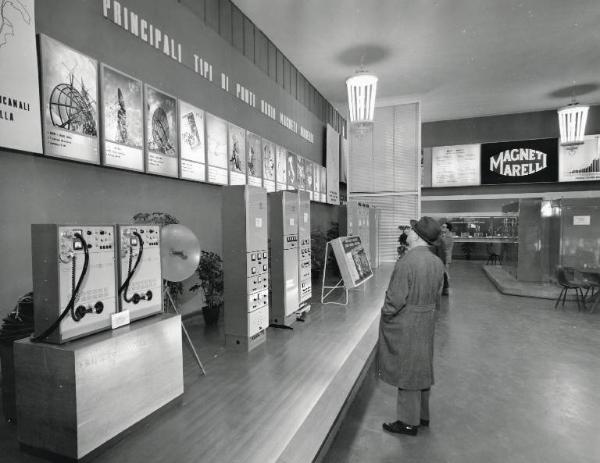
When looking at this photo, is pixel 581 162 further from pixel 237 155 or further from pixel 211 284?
pixel 211 284

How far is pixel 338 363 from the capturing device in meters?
3.25

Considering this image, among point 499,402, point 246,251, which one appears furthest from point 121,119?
point 499,402

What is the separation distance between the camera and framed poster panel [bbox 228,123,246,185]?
5160 millimetres

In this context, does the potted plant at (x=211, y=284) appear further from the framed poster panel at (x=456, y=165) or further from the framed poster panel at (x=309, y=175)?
the framed poster panel at (x=456, y=165)

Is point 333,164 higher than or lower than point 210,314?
higher

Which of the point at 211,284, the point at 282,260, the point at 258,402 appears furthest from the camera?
the point at 282,260

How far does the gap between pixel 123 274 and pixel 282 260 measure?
2338 millimetres

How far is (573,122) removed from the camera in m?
7.93

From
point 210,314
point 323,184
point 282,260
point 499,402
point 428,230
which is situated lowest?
point 499,402

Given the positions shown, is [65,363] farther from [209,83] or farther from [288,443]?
[209,83]

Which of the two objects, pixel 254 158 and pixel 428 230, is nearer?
pixel 428 230

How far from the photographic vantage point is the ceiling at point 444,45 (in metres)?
5.62

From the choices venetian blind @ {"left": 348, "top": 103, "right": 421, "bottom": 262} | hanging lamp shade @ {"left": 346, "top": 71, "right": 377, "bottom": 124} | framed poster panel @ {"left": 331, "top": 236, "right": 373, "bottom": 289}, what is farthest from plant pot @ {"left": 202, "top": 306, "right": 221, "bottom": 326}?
venetian blind @ {"left": 348, "top": 103, "right": 421, "bottom": 262}

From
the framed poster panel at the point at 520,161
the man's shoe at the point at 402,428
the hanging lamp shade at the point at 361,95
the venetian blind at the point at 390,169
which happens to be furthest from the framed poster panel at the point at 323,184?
the man's shoe at the point at 402,428
